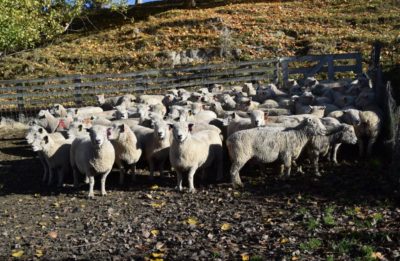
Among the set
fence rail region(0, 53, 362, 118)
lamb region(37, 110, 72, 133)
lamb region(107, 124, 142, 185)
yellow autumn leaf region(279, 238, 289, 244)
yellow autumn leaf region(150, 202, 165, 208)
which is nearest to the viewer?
yellow autumn leaf region(279, 238, 289, 244)

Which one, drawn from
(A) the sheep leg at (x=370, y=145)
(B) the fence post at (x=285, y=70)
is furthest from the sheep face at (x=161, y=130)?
(B) the fence post at (x=285, y=70)

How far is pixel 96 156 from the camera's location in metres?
10.2

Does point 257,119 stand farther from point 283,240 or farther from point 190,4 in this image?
point 190,4

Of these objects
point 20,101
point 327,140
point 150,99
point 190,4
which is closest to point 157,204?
point 327,140

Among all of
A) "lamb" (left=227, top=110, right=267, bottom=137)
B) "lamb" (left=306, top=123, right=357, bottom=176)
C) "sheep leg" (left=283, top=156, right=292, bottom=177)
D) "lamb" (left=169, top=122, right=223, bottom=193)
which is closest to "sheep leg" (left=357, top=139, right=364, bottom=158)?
"lamb" (left=306, top=123, right=357, bottom=176)

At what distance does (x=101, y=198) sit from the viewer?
9898mm

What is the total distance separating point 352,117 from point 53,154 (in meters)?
6.90

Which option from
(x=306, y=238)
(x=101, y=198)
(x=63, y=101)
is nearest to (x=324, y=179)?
(x=306, y=238)

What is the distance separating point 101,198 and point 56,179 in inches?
90.2

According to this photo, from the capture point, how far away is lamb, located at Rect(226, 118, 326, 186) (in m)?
10.2

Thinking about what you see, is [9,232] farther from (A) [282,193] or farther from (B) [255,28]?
(B) [255,28]

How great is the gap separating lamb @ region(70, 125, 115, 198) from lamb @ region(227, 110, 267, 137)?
10.2 ft

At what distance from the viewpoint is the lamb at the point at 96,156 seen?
33.1 ft

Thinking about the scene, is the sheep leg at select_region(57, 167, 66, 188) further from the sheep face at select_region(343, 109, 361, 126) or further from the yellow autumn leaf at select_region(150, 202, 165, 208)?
the sheep face at select_region(343, 109, 361, 126)
